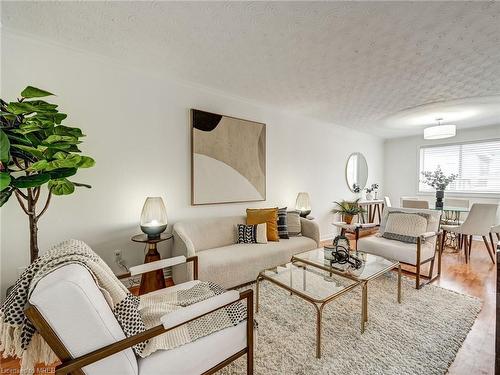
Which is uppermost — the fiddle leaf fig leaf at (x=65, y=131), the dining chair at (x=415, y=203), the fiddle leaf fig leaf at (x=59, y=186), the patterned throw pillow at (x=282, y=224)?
the fiddle leaf fig leaf at (x=65, y=131)

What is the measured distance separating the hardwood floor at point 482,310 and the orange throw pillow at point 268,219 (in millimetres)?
1965

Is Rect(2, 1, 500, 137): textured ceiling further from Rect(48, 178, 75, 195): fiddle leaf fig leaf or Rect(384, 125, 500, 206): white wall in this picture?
Rect(384, 125, 500, 206): white wall

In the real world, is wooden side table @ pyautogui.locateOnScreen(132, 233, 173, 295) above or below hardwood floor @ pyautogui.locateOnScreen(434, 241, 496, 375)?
above

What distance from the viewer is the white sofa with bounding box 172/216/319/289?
2.31 meters

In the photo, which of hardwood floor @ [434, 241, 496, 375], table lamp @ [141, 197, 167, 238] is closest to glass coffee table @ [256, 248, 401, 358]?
hardwood floor @ [434, 241, 496, 375]

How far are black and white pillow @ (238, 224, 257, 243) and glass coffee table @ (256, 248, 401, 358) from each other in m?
0.68

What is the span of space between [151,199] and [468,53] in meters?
3.40

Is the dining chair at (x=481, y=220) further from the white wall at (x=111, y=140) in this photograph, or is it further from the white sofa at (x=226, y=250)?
the white wall at (x=111, y=140)

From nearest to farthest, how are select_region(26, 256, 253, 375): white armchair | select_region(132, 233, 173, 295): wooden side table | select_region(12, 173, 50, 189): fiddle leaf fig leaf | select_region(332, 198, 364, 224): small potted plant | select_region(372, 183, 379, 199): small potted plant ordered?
select_region(26, 256, 253, 375): white armchair, select_region(12, 173, 50, 189): fiddle leaf fig leaf, select_region(132, 233, 173, 295): wooden side table, select_region(332, 198, 364, 224): small potted plant, select_region(372, 183, 379, 199): small potted plant

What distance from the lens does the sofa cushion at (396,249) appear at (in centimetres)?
260

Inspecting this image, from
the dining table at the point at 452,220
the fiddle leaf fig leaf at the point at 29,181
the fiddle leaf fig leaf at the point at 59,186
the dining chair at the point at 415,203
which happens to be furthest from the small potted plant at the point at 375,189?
the fiddle leaf fig leaf at the point at 29,181

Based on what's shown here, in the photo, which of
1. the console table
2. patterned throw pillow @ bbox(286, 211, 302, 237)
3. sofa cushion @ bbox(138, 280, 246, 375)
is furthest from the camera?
the console table

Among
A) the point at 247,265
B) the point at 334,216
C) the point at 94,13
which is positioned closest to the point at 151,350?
the point at 247,265

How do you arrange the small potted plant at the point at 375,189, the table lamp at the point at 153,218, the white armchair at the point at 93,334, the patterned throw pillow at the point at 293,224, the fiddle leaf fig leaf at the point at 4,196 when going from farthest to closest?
the small potted plant at the point at 375,189, the patterned throw pillow at the point at 293,224, the table lamp at the point at 153,218, the fiddle leaf fig leaf at the point at 4,196, the white armchair at the point at 93,334
